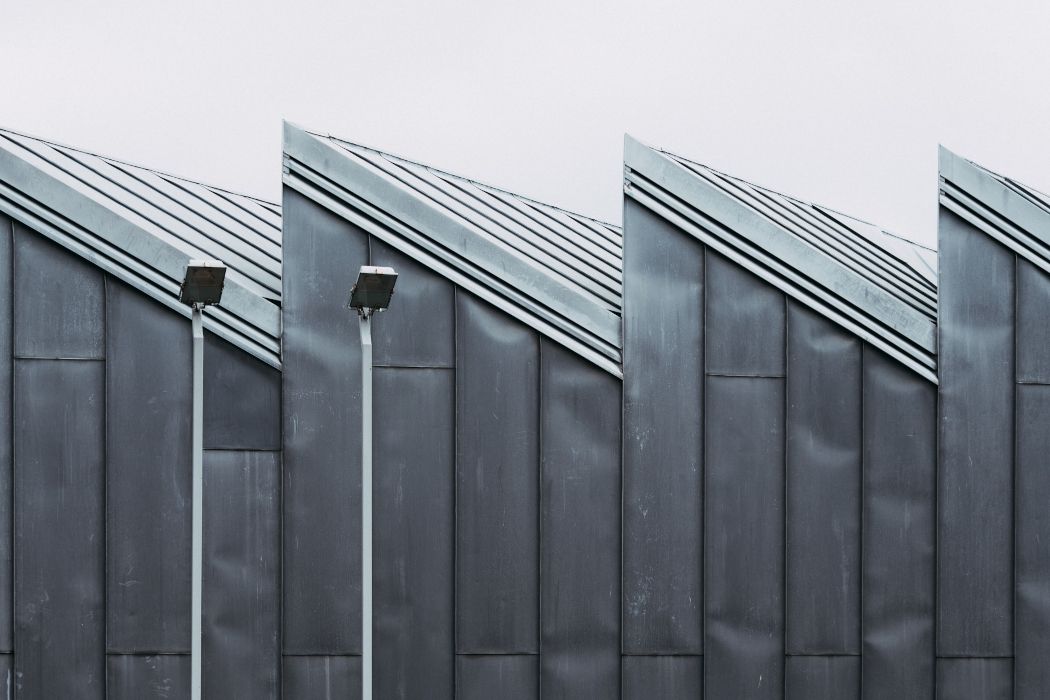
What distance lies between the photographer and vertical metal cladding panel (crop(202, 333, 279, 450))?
1497cm

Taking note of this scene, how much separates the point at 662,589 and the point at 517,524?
2.08 meters

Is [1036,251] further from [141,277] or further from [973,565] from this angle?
[141,277]

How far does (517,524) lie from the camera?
15.2m

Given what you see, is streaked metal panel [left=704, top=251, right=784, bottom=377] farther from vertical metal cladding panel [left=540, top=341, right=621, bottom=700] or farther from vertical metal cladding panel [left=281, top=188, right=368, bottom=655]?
vertical metal cladding panel [left=281, top=188, right=368, bottom=655]

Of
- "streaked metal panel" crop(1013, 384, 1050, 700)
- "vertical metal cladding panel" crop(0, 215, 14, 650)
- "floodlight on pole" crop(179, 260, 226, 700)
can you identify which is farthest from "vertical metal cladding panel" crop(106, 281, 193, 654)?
"streaked metal panel" crop(1013, 384, 1050, 700)

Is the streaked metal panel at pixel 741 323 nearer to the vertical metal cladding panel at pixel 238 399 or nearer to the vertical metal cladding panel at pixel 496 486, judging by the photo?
the vertical metal cladding panel at pixel 496 486

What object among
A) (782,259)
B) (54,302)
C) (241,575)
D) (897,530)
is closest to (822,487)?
(897,530)

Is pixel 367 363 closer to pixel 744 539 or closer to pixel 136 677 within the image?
pixel 136 677

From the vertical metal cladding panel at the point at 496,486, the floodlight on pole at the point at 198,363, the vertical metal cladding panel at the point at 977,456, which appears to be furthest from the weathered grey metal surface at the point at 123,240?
the vertical metal cladding panel at the point at 977,456

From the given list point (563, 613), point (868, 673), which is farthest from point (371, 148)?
point (868, 673)

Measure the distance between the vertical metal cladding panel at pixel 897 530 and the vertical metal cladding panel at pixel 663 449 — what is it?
2264 mm

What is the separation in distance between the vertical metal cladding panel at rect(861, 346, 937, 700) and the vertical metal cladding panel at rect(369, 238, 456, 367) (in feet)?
18.4

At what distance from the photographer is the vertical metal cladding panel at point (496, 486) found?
15.1 meters

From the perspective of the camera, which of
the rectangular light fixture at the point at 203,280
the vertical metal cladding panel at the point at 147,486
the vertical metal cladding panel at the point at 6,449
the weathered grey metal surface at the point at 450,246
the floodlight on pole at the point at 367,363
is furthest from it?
the weathered grey metal surface at the point at 450,246
